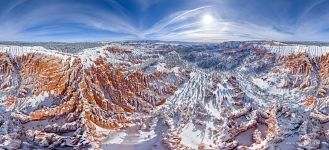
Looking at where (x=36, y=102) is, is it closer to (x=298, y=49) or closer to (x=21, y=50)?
(x=21, y=50)

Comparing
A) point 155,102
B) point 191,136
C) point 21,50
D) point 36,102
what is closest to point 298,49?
point 155,102

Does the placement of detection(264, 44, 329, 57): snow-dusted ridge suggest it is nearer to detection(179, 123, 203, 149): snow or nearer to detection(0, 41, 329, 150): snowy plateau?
detection(0, 41, 329, 150): snowy plateau

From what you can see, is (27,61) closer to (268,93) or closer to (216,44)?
(268,93)

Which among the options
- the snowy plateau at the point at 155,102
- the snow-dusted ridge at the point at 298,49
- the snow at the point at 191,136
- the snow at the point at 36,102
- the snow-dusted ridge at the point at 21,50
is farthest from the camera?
the snow-dusted ridge at the point at 298,49

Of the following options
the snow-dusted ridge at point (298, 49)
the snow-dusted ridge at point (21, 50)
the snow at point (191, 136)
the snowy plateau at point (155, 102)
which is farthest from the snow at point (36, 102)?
the snow-dusted ridge at point (298, 49)

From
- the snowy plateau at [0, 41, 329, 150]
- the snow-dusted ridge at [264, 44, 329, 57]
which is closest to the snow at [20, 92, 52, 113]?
the snowy plateau at [0, 41, 329, 150]

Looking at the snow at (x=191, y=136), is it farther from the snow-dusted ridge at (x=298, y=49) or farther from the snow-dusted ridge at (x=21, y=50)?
the snow-dusted ridge at (x=298, y=49)

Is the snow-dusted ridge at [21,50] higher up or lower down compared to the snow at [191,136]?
higher up

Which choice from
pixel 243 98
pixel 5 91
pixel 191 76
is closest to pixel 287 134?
pixel 243 98
